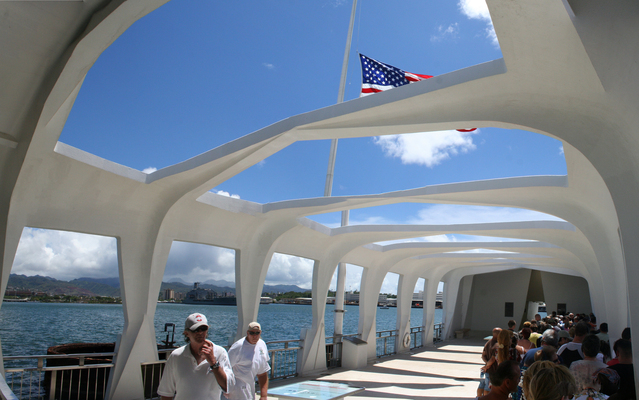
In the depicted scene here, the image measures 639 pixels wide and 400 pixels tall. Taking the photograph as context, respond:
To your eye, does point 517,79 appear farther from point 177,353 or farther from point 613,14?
point 177,353

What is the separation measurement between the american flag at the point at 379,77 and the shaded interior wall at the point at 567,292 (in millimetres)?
24697

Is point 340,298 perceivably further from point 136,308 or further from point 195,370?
point 195,370

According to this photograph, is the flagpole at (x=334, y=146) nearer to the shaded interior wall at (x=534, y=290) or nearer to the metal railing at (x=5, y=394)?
the metal railing at (x=5, y=394)

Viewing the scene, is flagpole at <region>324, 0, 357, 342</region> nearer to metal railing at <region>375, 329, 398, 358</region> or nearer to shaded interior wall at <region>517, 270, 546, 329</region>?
metal railing at <region>375, 329, 398, 358</region>

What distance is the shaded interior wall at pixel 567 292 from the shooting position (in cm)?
2867

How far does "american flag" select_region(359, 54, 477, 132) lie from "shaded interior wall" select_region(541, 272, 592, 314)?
2470 cm

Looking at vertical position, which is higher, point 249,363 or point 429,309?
point 249,363

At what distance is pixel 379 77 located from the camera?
1017 cm

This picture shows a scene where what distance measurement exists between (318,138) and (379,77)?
4.33 metres

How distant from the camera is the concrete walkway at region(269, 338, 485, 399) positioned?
1048 centimetres

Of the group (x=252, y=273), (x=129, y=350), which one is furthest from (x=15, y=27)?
(x=252, y=273)

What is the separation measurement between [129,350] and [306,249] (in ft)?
19.9

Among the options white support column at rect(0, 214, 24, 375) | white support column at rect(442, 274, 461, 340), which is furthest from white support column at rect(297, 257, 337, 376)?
white support column at rect(442, 274, 461, 340)

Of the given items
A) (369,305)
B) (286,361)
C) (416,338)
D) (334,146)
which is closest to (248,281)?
(286,361)
